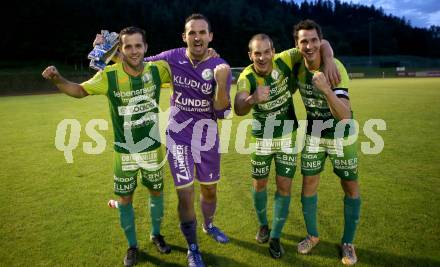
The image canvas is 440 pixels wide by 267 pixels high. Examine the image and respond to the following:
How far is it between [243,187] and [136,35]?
134 inches

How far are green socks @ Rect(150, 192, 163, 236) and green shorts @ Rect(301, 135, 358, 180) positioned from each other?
67.3 inches

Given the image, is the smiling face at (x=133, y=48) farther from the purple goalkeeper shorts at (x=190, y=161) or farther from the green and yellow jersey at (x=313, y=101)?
the green and yellow jersey at (x=313, y=101)

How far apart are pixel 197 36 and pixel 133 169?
5.28 ft

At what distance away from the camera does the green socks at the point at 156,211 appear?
4359mm

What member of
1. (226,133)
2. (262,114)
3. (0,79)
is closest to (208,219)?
(262,114)

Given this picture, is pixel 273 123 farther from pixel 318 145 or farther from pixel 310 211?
pixel 310 211

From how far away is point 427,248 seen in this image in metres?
4.16

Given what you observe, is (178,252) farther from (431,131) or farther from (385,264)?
(431,131)

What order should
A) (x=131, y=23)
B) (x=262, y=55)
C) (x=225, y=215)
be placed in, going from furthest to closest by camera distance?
(x=131, y=23) → (x=225, y=215) → (x=262, y=55)

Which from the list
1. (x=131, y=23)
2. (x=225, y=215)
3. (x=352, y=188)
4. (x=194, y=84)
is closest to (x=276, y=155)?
(x=352, y=188)

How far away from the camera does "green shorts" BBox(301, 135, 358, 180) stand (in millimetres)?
4027

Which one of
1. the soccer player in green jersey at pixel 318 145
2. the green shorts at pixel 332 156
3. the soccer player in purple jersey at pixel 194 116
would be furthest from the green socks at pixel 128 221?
the green shorts at pixel 332 156

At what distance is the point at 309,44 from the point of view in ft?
12.6

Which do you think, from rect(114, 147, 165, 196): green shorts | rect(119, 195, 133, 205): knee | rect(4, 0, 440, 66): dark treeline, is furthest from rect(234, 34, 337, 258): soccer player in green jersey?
rect(4, 0, 440, 66): dark treeline
